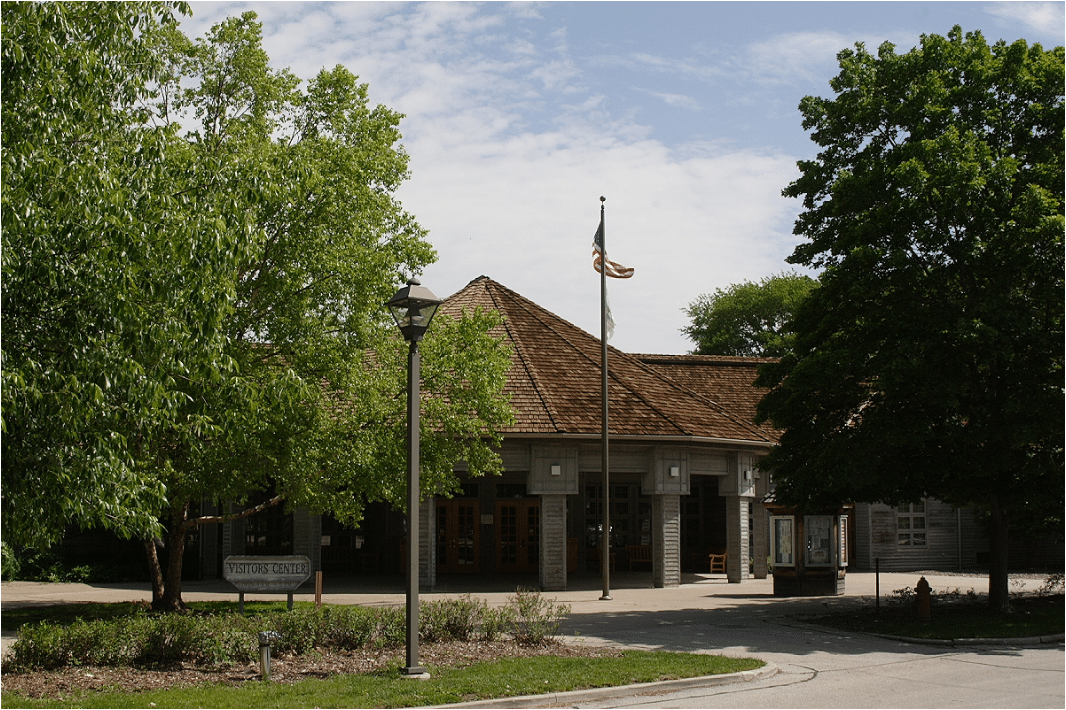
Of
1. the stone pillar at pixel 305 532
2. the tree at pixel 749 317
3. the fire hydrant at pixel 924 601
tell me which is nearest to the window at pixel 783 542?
the fire hydrant at pixel 924 601

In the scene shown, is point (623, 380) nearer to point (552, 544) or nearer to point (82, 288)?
point (552, 544)

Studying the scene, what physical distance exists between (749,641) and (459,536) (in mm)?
15059

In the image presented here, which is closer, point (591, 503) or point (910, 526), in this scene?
point (591, 503)

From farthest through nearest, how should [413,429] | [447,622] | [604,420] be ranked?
[604,420] → [447,622] → [413,429]

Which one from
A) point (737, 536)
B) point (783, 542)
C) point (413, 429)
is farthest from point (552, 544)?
point (413, 429)

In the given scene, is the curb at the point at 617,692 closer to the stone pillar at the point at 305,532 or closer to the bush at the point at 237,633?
the bush at the point at 237,633

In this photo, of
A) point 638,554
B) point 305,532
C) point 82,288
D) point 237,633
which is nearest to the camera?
point 82,288

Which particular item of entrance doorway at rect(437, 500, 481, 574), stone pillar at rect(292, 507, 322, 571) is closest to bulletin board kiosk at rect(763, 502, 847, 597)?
entrance doorway at rect(437, 500, 481, 574)

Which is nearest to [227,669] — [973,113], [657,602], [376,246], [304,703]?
[304,703]

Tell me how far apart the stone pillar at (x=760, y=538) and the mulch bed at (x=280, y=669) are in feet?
54.1

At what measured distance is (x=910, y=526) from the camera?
35.0 m

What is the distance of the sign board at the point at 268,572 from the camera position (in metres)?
15.6

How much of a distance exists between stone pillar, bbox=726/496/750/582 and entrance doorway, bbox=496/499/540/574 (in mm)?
5796

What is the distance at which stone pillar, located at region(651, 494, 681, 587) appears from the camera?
2691 cm
